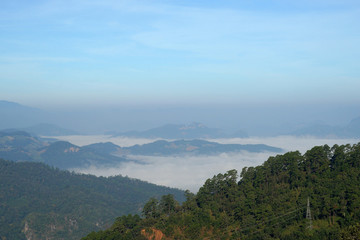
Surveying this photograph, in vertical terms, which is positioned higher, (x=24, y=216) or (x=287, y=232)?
(x=287, y=232)

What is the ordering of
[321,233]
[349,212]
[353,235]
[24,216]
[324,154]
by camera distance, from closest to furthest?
[353,235] < [321,233] < [349,212] < [324,154] < [24,216]

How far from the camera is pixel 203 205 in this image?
77.9 m

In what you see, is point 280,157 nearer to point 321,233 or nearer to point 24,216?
point 321,233

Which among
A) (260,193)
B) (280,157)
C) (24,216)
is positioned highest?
(280,157)

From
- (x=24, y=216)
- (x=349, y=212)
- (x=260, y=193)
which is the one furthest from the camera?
(x=24, y=216)

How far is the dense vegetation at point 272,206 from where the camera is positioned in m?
59.4

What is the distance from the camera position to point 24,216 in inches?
7151

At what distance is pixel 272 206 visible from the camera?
6694cm

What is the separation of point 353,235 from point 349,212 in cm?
1814

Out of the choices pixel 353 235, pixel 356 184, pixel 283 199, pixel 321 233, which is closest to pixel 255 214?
pixel 283 199

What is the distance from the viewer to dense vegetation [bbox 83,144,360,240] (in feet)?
195

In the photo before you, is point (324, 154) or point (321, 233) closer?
point (321, 233)

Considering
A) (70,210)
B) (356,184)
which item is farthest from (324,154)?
(70,210)

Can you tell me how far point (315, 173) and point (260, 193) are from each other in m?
14.2
